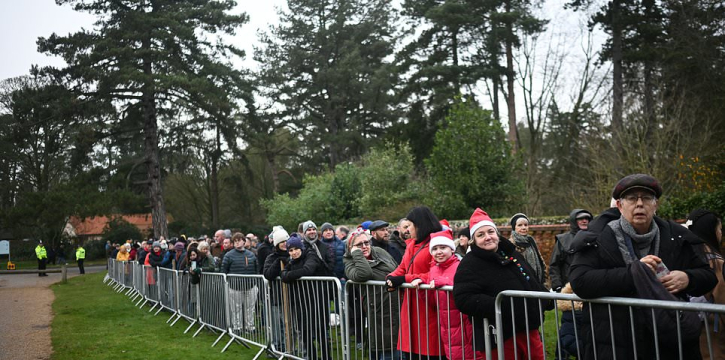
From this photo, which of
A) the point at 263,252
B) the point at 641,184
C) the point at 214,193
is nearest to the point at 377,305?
the point at 641,184

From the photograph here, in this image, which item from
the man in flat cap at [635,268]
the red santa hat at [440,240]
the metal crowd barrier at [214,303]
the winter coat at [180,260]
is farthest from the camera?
the winter coat at [180,260]

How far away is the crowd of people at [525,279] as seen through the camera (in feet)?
12.2

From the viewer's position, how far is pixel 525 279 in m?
4.84

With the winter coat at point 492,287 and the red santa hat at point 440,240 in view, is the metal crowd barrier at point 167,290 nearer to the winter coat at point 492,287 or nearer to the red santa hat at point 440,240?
the red santa hat at point 440,240

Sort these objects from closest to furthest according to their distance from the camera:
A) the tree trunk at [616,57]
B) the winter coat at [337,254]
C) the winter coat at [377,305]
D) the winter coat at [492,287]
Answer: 1. the winter coat at [492,287]
2. the winter coat at [377,305]
3. the winter coat at [337,254]
4. the tree trunk at [616,57]

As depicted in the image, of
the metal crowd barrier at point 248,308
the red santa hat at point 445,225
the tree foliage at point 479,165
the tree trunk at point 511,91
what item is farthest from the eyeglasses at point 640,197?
the tree trunk at point 511,91

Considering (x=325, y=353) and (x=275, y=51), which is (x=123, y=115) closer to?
(x=275, y=51)

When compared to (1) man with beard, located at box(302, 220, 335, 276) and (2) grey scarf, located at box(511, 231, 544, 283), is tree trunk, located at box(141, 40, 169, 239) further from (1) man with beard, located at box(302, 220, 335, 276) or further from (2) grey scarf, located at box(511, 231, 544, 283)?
(2) grey scarf, located at box(511, 231, 544, 283)

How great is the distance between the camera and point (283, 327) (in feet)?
29.4

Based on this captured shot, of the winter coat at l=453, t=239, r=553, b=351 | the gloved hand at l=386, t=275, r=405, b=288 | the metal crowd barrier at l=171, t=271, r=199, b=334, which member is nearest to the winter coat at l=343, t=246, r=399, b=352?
the gloved hand at l=386, t=275, r=405, b=288

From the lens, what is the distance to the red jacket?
523 cm

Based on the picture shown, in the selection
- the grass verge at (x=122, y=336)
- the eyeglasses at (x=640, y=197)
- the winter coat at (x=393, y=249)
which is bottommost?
the grass verge at (x=122, y=336)

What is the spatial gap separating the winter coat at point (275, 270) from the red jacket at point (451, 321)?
12.2 ft

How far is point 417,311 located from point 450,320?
0.52 metres
